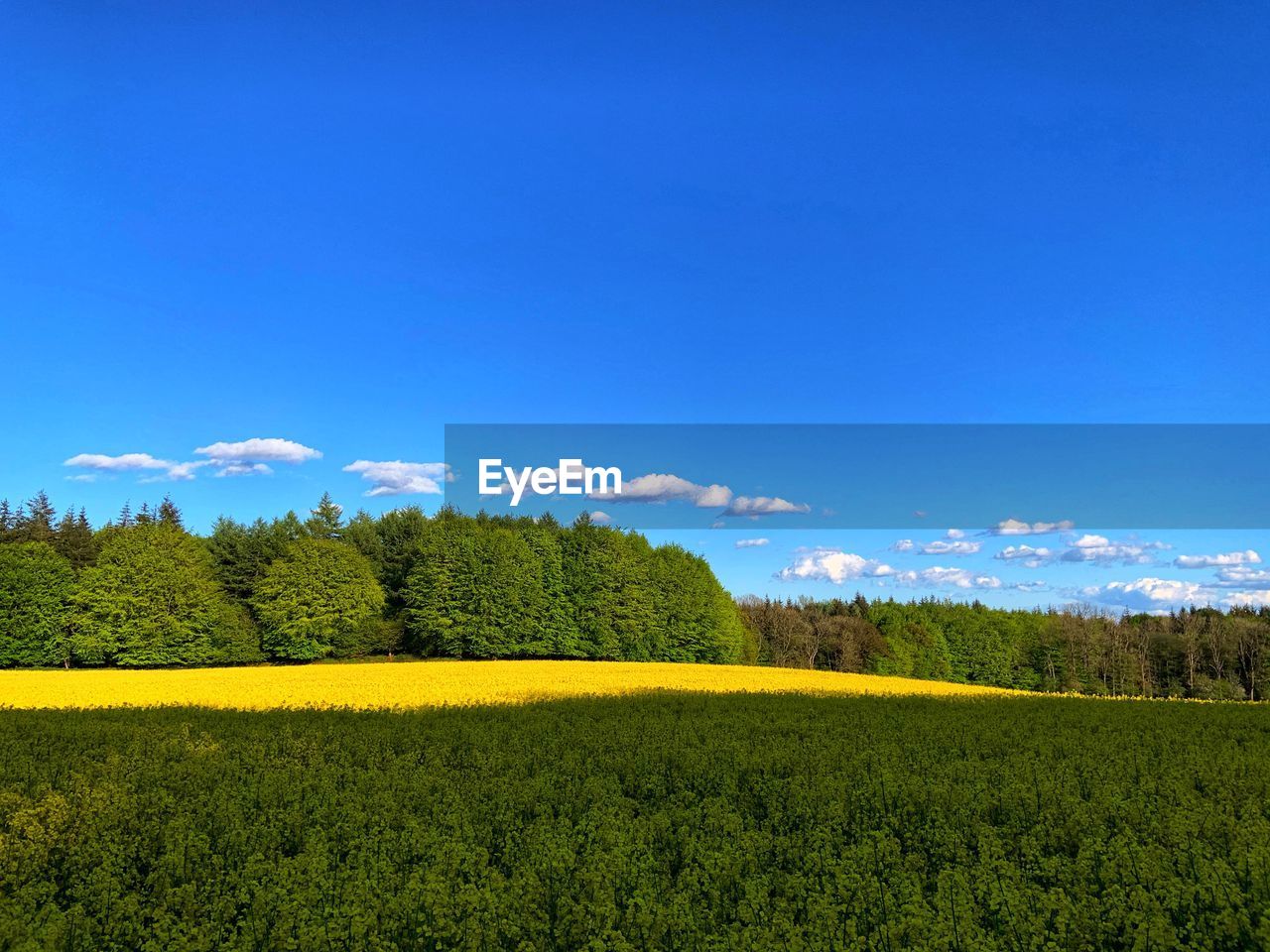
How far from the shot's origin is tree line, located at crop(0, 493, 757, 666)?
202ft

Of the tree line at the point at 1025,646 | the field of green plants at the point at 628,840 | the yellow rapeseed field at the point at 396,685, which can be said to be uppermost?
the field of green plants at the point at 628,840

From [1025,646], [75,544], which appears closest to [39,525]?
[75,544]

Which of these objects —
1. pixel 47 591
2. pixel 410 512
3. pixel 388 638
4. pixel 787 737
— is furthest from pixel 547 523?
pixel 787 737

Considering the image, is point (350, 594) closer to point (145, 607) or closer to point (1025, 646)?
point (145, 607)

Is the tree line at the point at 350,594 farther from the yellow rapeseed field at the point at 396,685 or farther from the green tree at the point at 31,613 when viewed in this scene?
the yellow rapeseed field at the point at 396,685

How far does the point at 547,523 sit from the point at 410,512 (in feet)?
47.0

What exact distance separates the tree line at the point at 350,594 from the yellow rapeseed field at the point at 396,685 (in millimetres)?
14479

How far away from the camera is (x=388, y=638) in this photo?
7069 centimetres

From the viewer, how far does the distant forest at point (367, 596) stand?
202 feet

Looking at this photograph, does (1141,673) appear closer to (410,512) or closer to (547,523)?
(547,523)

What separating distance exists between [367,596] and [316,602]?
4337 millimetres

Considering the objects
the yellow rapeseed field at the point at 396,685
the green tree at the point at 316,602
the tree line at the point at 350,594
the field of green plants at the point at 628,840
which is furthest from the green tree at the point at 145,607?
the field of green plants at the point at 628,840

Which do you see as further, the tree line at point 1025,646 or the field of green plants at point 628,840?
the tree line at point 1025,646

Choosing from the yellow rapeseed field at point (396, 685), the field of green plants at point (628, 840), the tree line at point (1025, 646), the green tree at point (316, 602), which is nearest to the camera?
the field of green plants at point (628, 840)
